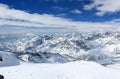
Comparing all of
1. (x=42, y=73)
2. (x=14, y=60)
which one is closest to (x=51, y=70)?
(x=42, y=73)

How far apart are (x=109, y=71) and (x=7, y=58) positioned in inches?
756

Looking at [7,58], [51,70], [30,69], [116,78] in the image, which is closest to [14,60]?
[7,58]

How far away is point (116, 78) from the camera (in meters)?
28.2

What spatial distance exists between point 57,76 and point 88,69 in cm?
433

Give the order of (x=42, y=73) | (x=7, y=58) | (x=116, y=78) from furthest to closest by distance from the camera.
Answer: (x=7, y=58)
(x=42, y=73)
(x=116, y=78)

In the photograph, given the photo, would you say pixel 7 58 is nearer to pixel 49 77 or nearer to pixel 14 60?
pixel 14 60

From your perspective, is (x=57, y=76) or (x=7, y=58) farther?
(x=7, y=58)

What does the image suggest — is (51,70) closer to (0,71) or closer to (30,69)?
(30,69)

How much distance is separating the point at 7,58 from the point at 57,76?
15531mm

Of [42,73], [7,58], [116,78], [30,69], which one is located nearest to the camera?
[116,78]

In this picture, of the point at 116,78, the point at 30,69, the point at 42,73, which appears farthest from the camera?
the point at 30,69

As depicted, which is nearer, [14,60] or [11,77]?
[11,77]

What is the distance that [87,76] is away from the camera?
28.4 m

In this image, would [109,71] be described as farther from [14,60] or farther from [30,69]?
[14,60]
